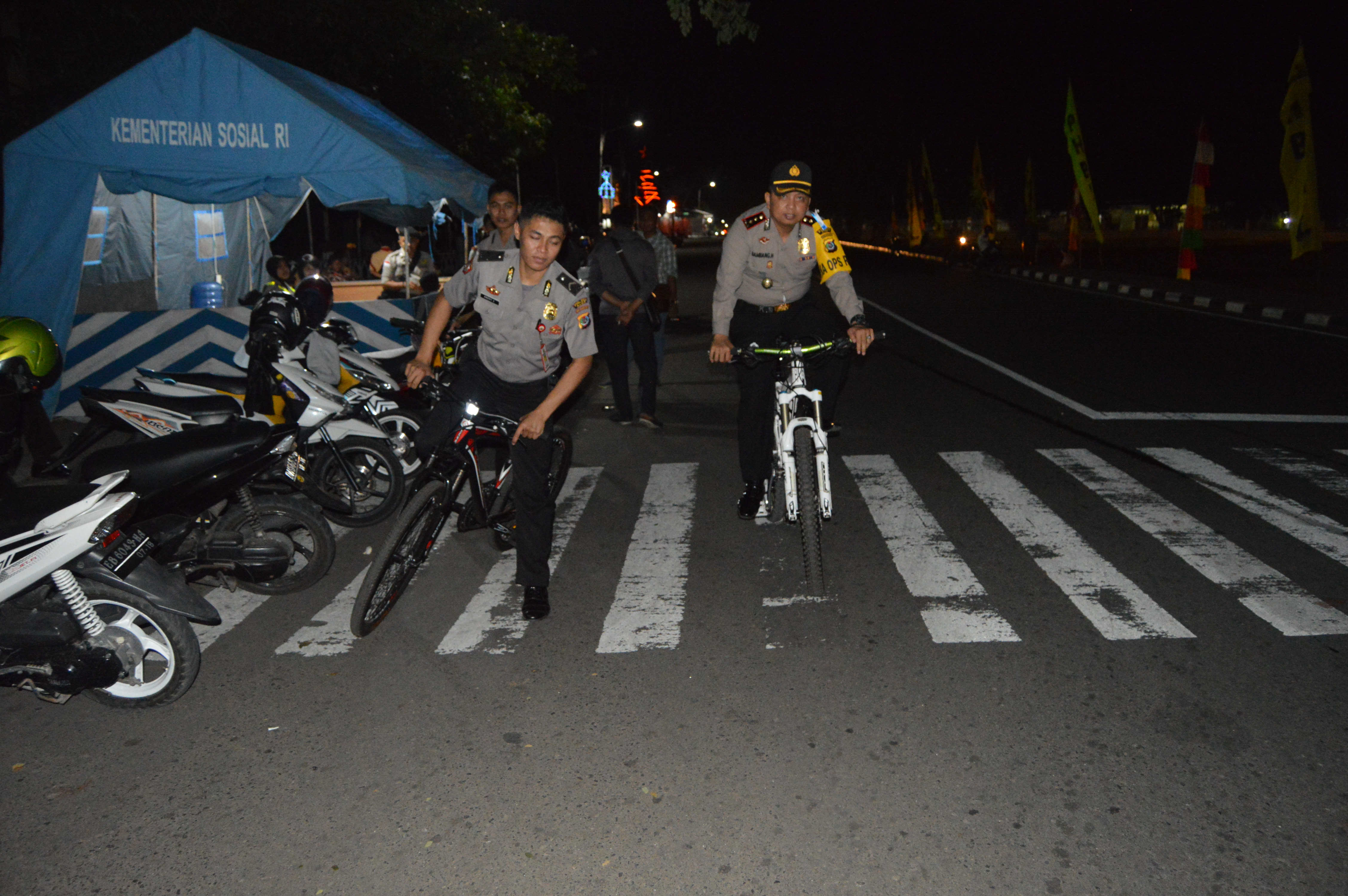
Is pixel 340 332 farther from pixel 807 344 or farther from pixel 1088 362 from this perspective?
pixel 1088 362

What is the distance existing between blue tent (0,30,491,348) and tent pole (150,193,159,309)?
111 centimetres

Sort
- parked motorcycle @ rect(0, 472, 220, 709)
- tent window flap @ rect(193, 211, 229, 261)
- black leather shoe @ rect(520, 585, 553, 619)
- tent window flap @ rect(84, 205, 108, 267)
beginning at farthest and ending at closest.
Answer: tent window flap @ rect(193, 211, 229, 261)
tent window flap @ rect(84, 205, 108, 267)
black leather shoe @ rect(520, 585, 553, 619)
parked motorcycle @ rect(0, 472, 220, 709)

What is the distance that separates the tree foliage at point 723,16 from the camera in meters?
10.6

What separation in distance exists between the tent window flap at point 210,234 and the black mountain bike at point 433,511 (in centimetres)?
1019

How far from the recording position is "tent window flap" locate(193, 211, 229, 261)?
13.9 metres

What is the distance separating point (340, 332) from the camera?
796cm

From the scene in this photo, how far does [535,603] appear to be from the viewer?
5.05m

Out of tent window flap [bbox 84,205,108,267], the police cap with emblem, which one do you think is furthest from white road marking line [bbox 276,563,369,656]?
tent window flap [bbox 84,205,108,267]

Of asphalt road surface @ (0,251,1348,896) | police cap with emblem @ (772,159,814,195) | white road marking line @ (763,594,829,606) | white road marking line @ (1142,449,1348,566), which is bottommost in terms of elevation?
asphalt road surface @ (0,251,1348,896)

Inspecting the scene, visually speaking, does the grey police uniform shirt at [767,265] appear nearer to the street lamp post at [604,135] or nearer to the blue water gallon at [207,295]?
the blue water gallon at [207,295]

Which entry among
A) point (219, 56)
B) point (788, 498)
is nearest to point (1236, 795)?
point (788, 498)

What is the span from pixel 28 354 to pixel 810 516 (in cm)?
447

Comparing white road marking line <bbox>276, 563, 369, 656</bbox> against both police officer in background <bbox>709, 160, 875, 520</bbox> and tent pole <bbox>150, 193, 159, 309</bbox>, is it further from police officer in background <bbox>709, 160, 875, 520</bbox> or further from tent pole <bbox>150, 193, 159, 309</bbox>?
tent pole <bbox>150, 193, 159, 309</bbox>

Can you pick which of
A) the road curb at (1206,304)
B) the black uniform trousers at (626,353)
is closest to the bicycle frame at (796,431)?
the black uniform trousers at (626,353)
